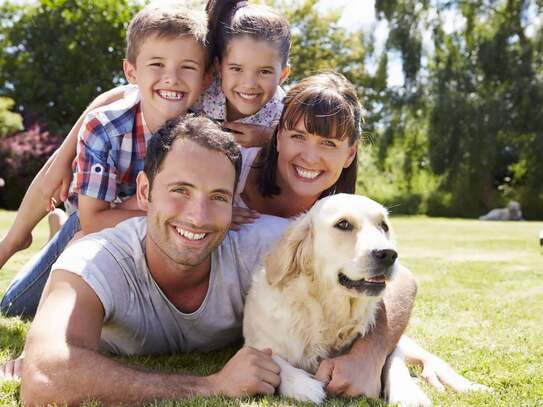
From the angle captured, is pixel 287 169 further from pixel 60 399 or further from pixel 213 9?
pixel 60 399

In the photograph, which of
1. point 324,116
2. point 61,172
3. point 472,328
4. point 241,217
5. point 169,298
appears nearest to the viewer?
point 169,298

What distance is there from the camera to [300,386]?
2738 millimetres

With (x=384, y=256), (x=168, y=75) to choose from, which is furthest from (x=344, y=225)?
(x=168, y=75)

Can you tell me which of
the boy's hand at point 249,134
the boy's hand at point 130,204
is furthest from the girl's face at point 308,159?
the boy's hand at point 130,204

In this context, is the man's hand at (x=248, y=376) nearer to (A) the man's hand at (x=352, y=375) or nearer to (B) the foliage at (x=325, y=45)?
(A) the man's hand at (x=352, y=375)

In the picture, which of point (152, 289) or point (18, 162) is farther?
point (18, 162)

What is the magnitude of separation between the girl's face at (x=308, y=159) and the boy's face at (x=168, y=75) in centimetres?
66

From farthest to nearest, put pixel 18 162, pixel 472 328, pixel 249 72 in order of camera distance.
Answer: pixel 18 162, pixel 472 328, pixel 249 72

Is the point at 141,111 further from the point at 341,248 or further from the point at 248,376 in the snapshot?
the point at 248,376

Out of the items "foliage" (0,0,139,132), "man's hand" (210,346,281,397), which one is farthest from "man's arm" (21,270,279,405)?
"foliage" (0,0,139,132)

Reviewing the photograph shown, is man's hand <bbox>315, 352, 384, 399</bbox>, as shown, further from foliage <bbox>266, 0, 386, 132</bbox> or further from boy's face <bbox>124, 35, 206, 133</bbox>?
foliage <bbox>266, 0, 386, 132</bbox>

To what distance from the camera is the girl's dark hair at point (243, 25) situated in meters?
3.97

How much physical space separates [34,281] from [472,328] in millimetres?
3379

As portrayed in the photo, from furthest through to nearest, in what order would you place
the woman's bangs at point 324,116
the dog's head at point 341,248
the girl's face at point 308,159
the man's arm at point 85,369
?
the girl's face at point 308,159
the woman's bangs at point 324,116
the dog's head at point 341,248
the man's arm at point 85,369
